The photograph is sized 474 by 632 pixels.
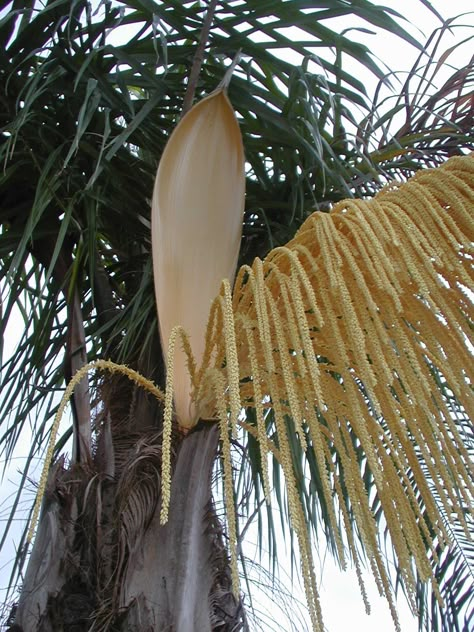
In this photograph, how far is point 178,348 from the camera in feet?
4.09

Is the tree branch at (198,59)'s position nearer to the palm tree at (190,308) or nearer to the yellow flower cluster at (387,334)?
the palm tree at (190,308)

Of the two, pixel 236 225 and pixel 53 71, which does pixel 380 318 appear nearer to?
pixel 236 225

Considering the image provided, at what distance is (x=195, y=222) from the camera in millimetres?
1368

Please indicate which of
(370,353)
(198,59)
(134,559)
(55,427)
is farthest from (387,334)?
(198,59)

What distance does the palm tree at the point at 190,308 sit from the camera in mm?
961

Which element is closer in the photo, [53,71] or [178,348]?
[178,348]

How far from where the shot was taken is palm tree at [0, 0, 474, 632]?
96 cm

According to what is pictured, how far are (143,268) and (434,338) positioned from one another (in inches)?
39.8

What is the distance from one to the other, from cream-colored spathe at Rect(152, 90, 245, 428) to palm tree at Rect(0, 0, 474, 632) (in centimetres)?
11

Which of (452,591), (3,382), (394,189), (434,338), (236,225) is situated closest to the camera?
(434,338)

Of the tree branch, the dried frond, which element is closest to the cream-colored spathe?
the dried frond

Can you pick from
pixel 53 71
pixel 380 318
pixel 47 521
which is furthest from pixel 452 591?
pixel 53 71

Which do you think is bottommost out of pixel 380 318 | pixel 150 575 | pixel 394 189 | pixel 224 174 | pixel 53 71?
pixel 150 575

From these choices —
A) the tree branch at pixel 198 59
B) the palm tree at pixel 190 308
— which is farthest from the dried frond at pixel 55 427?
the tree branch at pixel 198 59
